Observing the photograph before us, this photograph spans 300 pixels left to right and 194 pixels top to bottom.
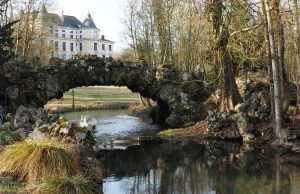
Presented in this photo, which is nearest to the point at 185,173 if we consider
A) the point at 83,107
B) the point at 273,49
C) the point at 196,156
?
the point at 196,156

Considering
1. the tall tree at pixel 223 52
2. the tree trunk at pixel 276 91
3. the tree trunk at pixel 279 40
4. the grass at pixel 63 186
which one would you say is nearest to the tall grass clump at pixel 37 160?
the grass at pixel 63 186

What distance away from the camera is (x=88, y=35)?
113750 mm

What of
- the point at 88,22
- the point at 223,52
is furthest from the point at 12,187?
the point at 88,22

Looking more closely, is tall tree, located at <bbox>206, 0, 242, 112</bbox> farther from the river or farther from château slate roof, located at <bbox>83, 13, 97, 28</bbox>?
château slate roof, located at <bbox>83, 13, 97, 28</bbox>

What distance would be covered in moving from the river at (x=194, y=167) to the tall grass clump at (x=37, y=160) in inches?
66.4

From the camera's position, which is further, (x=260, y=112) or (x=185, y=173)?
(x=260, y=112)

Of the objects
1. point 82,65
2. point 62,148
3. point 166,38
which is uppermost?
point 166,38

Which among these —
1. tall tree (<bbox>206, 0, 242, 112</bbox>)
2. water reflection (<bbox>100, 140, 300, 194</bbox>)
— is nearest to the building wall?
tall tree (<bbox>206, 0, 242, 112</bbox>)

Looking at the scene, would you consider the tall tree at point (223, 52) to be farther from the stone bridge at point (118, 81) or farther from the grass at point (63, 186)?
the grass at point (63, 186)

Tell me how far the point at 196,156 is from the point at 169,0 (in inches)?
308

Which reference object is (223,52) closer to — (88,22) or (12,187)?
(12,187)

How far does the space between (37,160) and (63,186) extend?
139 centimetres

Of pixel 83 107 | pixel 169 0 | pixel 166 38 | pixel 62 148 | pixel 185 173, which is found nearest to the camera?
pixel 62 148

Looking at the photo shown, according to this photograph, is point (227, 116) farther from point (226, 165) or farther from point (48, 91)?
point (48, 91)
